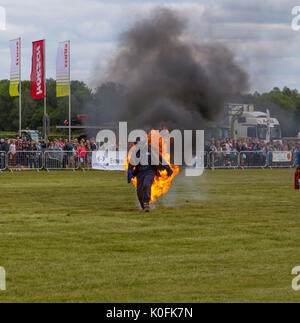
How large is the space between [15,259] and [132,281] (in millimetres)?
2536

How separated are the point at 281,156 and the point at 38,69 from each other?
16.4 metres

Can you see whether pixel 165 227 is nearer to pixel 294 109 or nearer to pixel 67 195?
pixel 67 195

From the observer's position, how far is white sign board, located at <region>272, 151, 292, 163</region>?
146 ft

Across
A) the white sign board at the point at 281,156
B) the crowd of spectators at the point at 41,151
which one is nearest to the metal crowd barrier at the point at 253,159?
the white sign board at the point at 281,156

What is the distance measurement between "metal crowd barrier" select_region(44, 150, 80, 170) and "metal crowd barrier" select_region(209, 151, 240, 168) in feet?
26.1

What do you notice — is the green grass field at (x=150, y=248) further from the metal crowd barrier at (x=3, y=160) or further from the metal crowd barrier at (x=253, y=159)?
the metal crowd barrier at (x=253, y=159)

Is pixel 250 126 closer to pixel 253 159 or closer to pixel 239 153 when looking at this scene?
pixel 253 159

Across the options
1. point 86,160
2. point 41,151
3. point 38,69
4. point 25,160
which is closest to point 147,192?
point 41,151

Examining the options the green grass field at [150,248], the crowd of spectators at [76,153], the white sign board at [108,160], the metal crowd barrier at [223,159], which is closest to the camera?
the green grass field at [150,248]

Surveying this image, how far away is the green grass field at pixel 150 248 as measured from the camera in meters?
9.03

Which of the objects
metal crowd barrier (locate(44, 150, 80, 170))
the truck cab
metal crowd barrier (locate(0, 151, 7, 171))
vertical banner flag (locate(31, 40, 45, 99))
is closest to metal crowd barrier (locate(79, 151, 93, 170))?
metal crowd barrier (locate(44, 150, 80, 170))

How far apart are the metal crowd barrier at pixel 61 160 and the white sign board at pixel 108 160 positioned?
1.06m

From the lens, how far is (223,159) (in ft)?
138

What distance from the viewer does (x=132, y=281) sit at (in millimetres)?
9602
